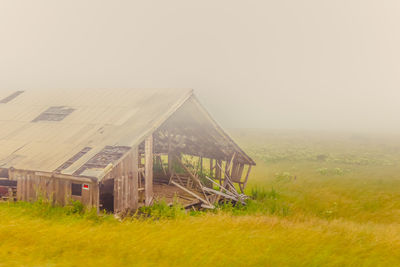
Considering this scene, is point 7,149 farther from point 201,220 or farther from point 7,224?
point 201,220

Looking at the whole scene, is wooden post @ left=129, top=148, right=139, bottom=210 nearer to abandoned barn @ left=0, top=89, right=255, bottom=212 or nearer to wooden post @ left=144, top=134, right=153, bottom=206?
abandoned barn @ left=0, top=89, right=255, bottom=212

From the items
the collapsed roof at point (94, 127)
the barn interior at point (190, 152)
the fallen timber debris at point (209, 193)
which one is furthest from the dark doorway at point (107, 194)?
the collapsed roof at point (94, 127)

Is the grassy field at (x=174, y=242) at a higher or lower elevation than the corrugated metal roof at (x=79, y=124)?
lower

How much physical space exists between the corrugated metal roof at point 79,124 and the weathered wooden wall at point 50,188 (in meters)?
0.32

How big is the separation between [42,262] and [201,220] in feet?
16.9

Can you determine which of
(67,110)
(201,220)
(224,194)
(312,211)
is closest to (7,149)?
(67,110)

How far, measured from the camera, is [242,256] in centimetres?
846

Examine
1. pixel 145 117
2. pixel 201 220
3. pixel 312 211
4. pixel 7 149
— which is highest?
pixel 145 117

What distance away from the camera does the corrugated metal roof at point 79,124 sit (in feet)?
46.6

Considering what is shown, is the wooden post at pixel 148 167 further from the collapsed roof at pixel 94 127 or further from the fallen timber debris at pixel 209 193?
the fallen timber debris at pixel 209 193

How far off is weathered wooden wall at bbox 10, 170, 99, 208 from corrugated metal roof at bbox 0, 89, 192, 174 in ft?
1.03

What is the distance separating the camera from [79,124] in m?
16.7

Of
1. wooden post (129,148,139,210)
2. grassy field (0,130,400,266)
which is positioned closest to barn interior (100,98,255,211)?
wooden post (129,148,139,210)

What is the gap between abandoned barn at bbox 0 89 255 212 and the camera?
44.3ft
